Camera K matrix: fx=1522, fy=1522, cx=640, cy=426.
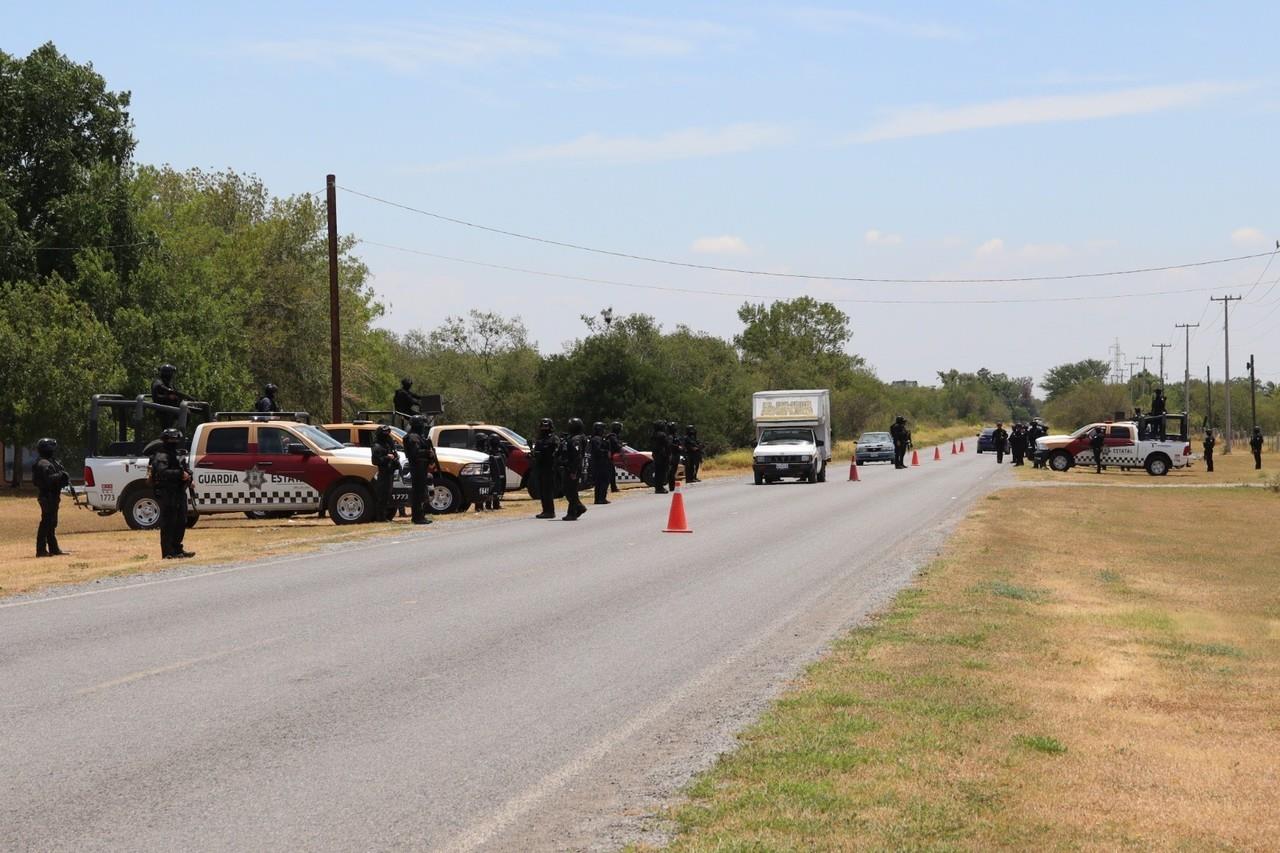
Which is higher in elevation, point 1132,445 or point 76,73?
point 76,73

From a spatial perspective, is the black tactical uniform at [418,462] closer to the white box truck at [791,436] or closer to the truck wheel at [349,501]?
the truck wheel at [349,501]

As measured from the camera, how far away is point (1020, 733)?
27.5 feet

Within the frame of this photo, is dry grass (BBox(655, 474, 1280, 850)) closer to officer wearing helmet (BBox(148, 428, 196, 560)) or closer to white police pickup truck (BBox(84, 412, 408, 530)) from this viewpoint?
officer wearing helmet (BBox(148, 428, 196, 560))

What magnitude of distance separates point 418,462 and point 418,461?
0.02 m

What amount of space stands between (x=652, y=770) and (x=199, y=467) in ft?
65.9

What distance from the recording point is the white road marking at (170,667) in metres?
9.80

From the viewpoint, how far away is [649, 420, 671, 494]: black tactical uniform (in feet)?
122

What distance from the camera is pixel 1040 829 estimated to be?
621 centimetres

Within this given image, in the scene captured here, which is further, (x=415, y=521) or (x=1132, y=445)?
(x=1132, y=445)

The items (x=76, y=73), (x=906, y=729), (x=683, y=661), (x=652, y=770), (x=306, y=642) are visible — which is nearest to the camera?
(x=652, y=770)

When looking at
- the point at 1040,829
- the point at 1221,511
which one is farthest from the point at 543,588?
the point at 1221,511

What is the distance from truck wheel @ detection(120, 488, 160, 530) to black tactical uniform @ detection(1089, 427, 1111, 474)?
116ft

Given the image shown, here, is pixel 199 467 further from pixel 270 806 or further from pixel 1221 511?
pixel 1221 511

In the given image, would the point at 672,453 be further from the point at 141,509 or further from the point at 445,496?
the point at 141,509
